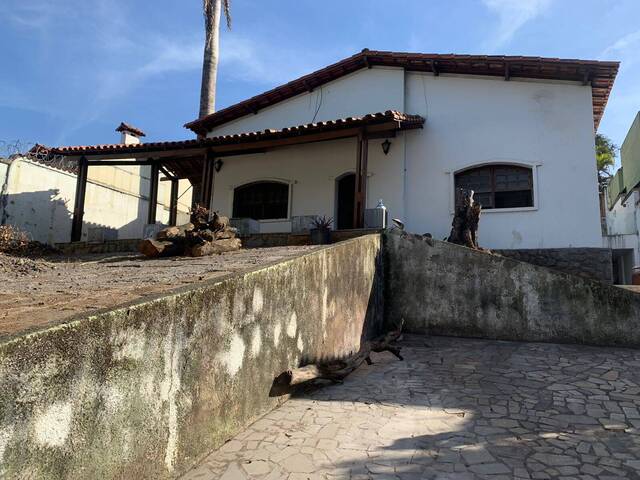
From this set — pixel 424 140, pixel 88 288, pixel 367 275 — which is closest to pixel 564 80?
pixel 424 140

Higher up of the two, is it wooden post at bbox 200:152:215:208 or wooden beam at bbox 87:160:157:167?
wooden beam at bbox 87:160:157:167

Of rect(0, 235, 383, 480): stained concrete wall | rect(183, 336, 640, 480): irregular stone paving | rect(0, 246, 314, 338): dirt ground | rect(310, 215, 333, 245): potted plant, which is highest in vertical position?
rect(310, 215, 333, 245): potted plant

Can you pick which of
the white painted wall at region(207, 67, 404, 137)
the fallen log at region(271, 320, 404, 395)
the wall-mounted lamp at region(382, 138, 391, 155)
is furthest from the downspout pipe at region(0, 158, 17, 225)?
the fallen log at region(271, 320, 404, 395)

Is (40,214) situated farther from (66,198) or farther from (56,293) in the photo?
(56,293)

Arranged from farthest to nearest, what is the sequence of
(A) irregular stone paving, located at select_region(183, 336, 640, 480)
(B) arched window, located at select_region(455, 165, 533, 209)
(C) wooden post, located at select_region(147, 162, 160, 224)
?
1. (C) wooden post, located at select_region(147, 162, 160, 224)
2. (B) arched window, located at select_region(455, 165, 533, 209)
3. (A) irregular stone paving, located at select_region(183, 336, 640, 480)

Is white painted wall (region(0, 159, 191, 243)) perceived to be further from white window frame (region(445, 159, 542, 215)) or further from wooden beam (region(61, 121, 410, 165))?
white window frame (region(445, 159, 542, 215))

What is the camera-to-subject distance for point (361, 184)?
9.62 m

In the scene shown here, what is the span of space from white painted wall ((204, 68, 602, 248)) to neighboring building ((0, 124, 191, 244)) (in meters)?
5.13

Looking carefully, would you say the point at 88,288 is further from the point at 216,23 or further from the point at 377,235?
the point at 216,23

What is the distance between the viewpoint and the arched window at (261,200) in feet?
40.7

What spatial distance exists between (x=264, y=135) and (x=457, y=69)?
4.72 metres

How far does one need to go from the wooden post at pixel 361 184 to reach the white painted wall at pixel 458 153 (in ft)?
4.71

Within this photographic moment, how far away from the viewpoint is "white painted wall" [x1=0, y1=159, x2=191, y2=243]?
1214 centimetres

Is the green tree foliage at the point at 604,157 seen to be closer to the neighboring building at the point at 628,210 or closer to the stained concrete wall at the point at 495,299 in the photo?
the neighboring building at the point at 628,210
